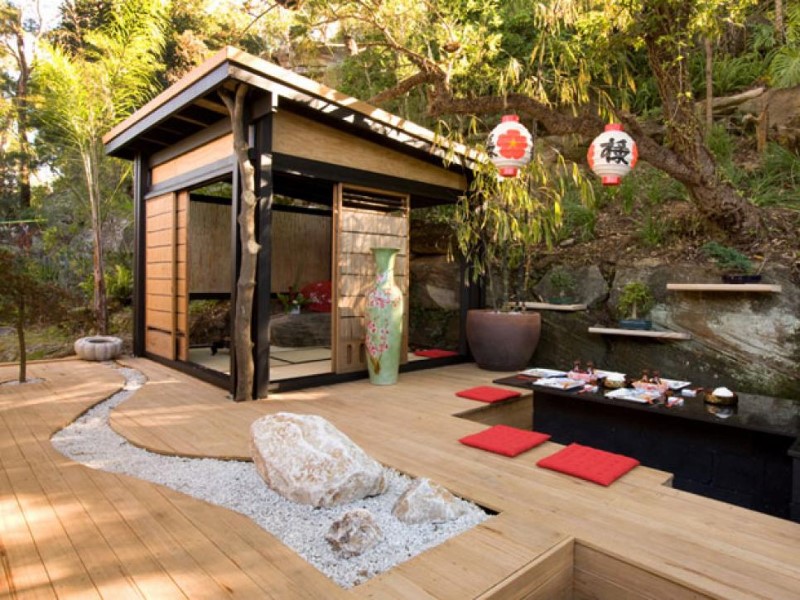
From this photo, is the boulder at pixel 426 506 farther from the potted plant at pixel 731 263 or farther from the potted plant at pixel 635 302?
the potted plant at pixel 731 263

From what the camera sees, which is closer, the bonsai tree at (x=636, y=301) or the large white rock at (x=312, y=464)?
the large white rock at (x=312, y=464)

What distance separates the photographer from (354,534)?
1754mm

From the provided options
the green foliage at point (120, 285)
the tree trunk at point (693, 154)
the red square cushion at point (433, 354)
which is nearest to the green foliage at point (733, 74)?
the tree trunk at point (693, 154)

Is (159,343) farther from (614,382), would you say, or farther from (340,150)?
(614,382)

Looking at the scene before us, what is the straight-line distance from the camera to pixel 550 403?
12.2 ft

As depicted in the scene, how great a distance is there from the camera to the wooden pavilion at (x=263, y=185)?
3.88 meters

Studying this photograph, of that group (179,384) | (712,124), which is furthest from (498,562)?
(712,124)

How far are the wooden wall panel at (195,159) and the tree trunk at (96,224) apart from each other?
61cm

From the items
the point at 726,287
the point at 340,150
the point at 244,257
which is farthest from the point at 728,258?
the point at 244,257

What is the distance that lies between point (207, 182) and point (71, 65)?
2.48 meters

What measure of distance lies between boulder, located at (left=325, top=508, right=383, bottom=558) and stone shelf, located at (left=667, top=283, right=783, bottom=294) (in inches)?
158

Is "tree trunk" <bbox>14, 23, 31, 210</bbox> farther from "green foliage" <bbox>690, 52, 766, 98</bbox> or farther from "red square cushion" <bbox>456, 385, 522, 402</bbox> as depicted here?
"green foliage" <bbox>690, 52, 766, 98</bbox>

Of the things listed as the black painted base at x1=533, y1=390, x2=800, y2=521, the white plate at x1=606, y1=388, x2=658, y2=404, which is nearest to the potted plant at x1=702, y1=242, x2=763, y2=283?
the white plate at x1=606, y1=388, x2=658, y2=404

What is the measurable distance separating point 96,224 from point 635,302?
5.97 m
